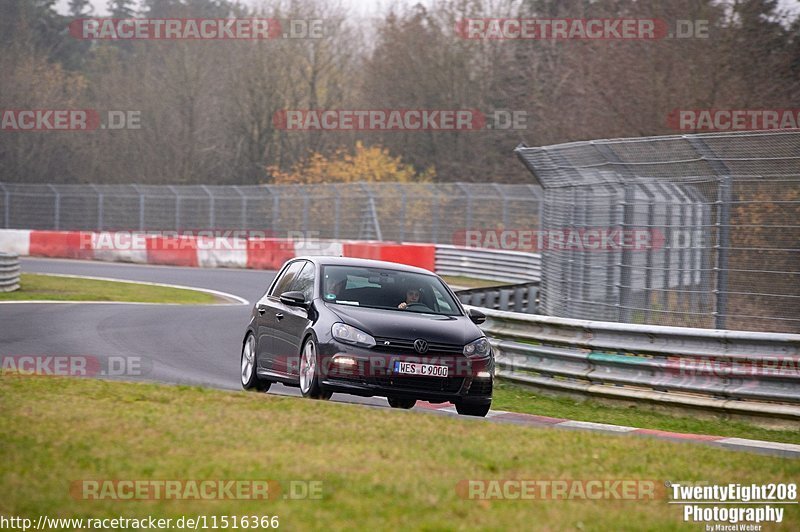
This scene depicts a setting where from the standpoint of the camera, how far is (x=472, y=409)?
11.2 meters

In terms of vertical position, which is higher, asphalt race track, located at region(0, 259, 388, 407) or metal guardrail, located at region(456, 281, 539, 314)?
metal guardrail, located at region(456, 281, 539, 314)

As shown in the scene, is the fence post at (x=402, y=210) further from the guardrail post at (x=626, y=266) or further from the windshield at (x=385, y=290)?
the windshield at (x=385, y=290)

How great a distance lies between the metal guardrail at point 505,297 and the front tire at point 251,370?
19.4 feet

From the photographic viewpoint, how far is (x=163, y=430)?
27.2ft

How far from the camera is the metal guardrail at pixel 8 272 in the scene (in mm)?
26312

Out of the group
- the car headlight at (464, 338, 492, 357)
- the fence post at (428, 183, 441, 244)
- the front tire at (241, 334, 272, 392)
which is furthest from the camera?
the fence post at (428, 183, 441, 244)

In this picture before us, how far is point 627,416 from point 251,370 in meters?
3.76

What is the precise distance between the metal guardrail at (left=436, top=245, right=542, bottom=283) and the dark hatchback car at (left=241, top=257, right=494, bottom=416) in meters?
18.7

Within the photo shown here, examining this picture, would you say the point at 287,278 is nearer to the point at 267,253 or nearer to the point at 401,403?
the point at 401,403

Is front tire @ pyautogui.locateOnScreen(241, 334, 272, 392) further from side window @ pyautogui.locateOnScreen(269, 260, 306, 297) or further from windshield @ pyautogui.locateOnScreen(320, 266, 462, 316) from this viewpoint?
windshield @ pyautogui.locateOnScreen(320, 266, 462, 316)

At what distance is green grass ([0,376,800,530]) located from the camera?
19.9 ft

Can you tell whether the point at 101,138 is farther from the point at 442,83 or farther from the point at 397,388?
the point at 397,388

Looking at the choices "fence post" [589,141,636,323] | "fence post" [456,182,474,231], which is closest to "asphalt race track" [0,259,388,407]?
"fence post" [589,141,636,323]

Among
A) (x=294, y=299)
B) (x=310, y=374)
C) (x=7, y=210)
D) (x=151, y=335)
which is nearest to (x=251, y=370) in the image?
(x=294, y=299)
